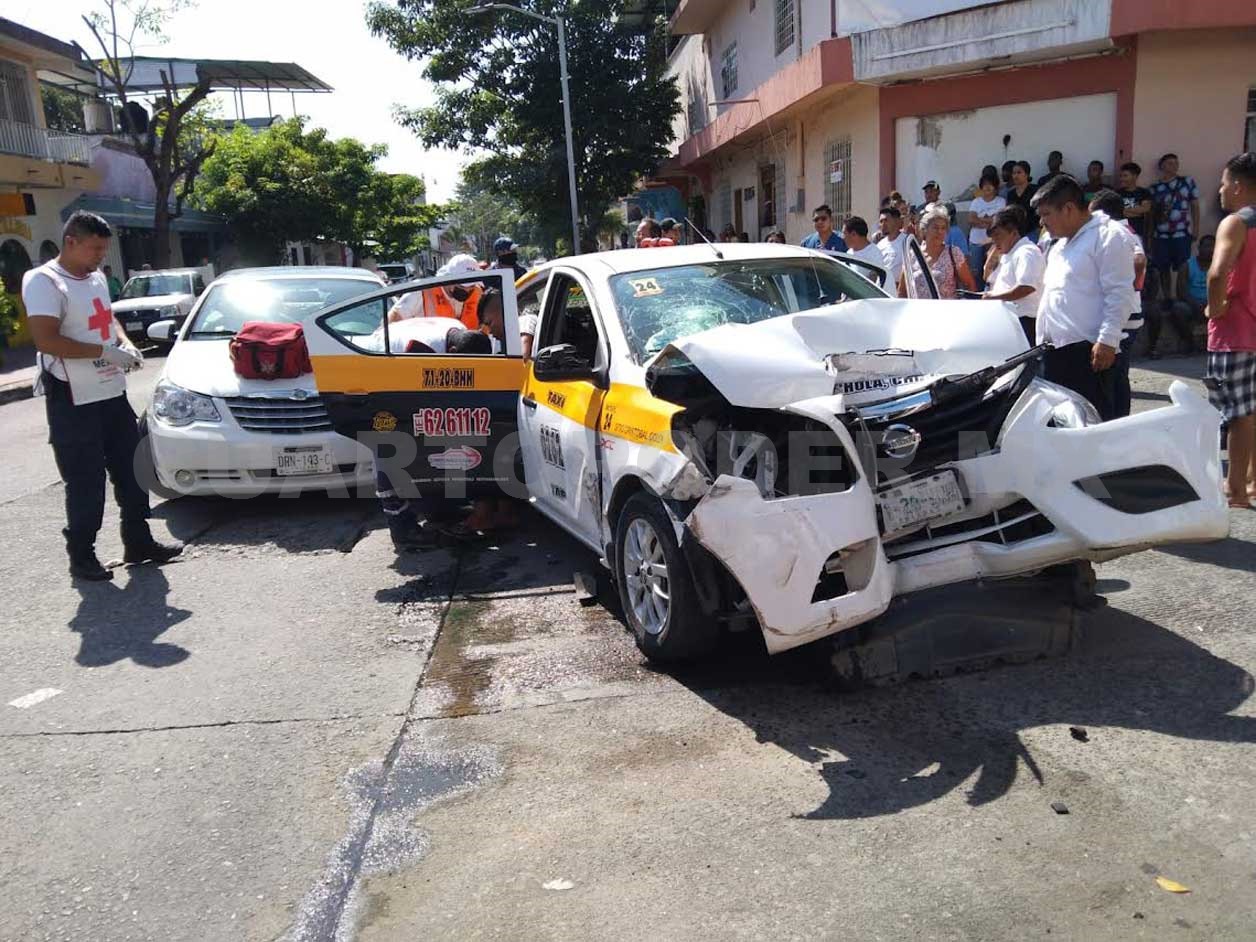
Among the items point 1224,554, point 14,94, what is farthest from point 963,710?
point 14,94

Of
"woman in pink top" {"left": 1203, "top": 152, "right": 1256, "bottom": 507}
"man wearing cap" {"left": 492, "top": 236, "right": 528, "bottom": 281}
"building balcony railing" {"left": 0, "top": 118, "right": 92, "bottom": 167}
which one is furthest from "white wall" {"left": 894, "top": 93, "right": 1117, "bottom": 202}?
"building balcony railing" {"left": 0, "top": 118, "right": 92, "bottom": 167}

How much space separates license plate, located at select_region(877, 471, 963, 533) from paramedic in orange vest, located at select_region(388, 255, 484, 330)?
129 inches

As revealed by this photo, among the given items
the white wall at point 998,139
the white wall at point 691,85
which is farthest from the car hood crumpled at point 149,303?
the white wall at point 998,139

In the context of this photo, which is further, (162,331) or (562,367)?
(162,331)

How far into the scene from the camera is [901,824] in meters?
3.01

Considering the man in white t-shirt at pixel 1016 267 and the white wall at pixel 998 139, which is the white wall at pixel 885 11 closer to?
the white wall at pixel 998 139

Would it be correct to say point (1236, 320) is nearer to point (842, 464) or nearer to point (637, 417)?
point (842, 464)

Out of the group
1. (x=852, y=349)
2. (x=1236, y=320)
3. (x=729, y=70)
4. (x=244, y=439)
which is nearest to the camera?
(x=852, y=349)

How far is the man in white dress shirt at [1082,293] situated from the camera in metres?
5.16

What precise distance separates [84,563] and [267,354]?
189cm

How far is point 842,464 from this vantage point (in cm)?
366

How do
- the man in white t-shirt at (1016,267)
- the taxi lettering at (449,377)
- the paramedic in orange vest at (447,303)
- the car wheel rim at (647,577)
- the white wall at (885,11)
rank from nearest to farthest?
1. the car wheel rim at (647,577)
2. the taxi lettering at (449,377)
3. the man in white t-shirt at (1016,267)
4. the paramedic in orange vest at (447,303)
5. the white wall at (885,11)

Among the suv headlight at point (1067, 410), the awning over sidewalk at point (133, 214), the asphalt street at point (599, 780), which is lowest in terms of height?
the asphalt street at point (599, 780)

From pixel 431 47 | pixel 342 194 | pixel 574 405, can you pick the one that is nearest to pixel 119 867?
pixel 574 405
